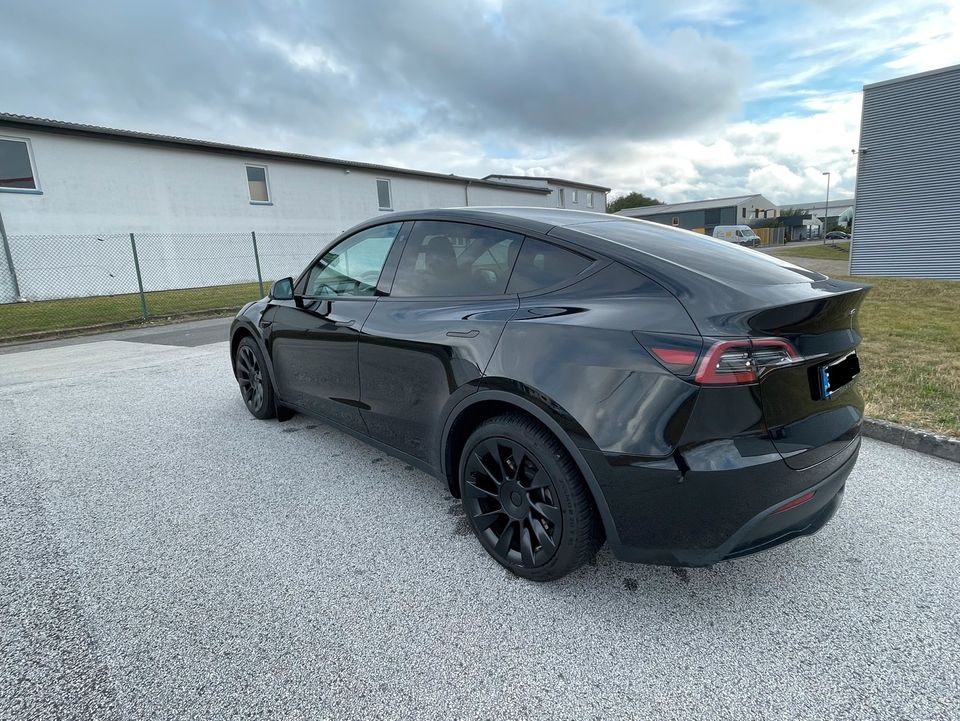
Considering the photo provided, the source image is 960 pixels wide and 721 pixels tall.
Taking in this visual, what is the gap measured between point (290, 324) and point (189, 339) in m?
6.60

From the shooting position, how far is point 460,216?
273 cm

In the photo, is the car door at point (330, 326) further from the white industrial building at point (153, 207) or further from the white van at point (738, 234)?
the white van at point (738, 234)

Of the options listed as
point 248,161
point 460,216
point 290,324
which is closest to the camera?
point 460,216

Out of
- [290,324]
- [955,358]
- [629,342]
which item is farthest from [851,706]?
[955,358]

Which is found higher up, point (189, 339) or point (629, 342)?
point (629, 342)

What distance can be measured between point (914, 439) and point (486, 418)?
3069mm

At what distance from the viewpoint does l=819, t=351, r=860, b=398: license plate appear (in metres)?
1.96

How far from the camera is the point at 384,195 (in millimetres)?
25359

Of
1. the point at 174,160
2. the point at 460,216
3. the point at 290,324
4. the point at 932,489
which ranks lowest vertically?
the point at 932,489

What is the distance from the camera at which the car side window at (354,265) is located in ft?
10.3

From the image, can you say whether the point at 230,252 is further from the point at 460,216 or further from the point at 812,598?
the point at 812,598

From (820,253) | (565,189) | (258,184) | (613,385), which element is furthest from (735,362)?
(565,189)

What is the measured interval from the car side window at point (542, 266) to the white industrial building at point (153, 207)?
9.01m

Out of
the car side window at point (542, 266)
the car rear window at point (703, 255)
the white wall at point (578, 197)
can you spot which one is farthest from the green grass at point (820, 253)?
the car side window at point (542, 266)
